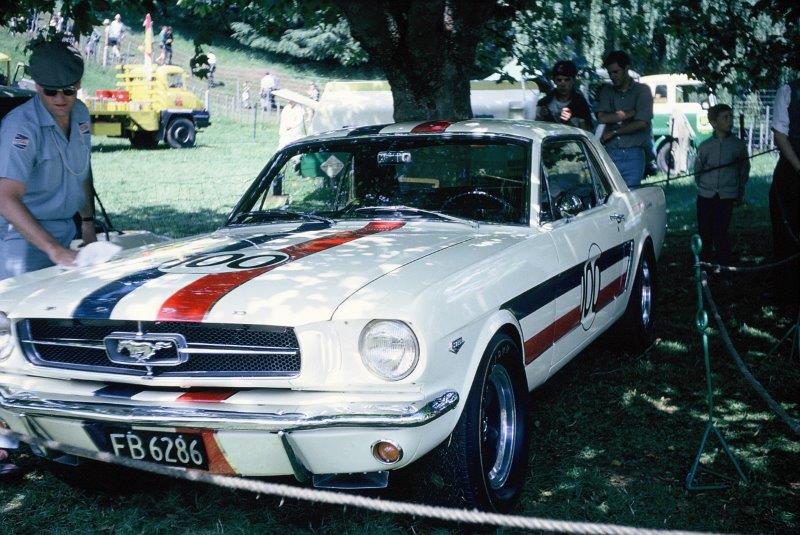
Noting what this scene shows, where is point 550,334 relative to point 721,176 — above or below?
below

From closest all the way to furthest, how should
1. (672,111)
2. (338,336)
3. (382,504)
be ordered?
(382,504), (338,336), (672,111)

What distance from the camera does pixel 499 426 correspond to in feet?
12.5

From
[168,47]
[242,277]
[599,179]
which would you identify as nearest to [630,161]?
[599,179]

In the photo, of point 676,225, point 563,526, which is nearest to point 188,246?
point 563,526

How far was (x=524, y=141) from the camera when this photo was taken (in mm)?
4785

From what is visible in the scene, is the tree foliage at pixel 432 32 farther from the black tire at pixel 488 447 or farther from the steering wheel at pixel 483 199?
the black tire at pixel 488 447

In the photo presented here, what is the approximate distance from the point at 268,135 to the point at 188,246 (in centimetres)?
2505

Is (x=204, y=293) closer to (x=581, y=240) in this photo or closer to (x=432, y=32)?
(x=581, y=240)

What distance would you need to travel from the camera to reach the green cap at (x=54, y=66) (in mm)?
4203

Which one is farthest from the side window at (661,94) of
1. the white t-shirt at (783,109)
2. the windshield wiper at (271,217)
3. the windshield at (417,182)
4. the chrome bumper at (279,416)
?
the chrome bumper at (279,416)

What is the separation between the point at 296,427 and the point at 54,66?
2.25m

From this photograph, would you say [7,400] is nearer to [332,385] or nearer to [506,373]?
[332,385]

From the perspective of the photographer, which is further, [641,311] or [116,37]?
[116,37]

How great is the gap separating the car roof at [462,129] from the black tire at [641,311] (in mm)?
1275
